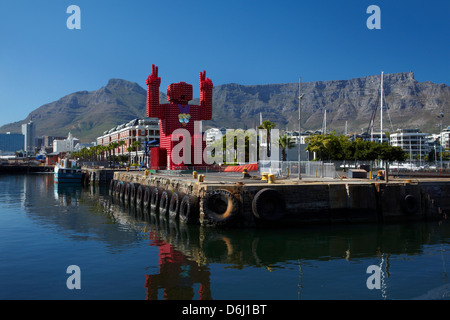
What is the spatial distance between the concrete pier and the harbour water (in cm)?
90

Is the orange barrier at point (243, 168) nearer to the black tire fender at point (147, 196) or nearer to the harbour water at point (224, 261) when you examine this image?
the black tire fender at point (147, 196)

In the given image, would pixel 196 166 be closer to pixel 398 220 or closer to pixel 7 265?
pixel 398 220

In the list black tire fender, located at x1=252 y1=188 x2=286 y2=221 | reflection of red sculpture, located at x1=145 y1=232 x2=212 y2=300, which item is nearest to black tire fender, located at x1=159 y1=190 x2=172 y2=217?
black tire fender, located at x1=252 y1=188 x2=286 y2=221

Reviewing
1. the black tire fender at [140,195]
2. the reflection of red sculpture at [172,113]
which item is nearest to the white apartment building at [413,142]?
the reflection of red sculpture at [172,113]

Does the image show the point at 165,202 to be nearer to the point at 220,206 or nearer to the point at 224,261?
the point at 220,206

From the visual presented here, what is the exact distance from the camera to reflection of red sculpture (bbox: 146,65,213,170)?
53469 millimetres

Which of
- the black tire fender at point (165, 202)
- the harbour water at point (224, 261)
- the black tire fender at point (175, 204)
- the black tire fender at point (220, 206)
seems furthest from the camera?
the black tire fender at point (165, 202)

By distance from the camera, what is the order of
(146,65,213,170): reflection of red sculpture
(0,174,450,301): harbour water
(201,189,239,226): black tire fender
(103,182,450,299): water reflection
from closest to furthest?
(0,174,450,301): harbour water, (103,182,450,299): water reflection, (201,189,239,226): black tire fender, (146,65,213,170): reflection of red sculpture

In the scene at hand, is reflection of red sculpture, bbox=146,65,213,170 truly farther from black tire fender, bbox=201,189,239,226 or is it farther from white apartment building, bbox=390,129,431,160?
white apartment building, bbox=390,129,431,160

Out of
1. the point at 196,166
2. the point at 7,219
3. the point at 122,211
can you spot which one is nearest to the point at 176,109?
the point at 196,166

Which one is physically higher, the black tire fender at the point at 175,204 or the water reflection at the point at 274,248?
the black tire fender at the point at 175,204

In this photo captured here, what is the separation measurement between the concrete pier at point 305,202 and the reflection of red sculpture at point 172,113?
69.0ft

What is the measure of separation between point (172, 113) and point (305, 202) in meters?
32.4

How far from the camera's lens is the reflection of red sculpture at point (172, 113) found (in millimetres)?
53469
